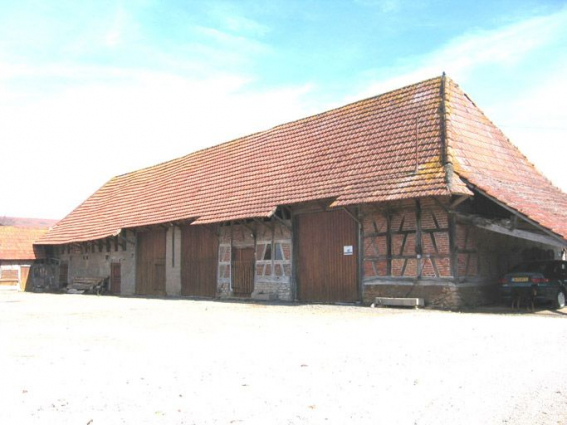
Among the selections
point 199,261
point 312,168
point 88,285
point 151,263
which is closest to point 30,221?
point 88,285

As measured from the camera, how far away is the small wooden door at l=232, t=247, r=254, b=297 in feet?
67.6

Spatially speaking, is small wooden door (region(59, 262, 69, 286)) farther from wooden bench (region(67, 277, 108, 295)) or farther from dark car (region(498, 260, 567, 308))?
dark car (region(498, 260, 567, 308))

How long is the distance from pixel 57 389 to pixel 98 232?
23072 mm

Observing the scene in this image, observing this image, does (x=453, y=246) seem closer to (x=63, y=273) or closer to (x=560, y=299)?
(x=560, y=299)

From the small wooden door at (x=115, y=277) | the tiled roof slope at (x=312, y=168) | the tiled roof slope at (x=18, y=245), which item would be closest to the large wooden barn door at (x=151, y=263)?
the tiled roof slope at (x=312, y=168)

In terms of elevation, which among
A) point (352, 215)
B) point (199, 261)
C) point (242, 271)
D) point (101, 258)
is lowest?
point (242, 271)

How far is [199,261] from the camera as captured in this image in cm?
2302

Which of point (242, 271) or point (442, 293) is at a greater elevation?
point (242, 271)

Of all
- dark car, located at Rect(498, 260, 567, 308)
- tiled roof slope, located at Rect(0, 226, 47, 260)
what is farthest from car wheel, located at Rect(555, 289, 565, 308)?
tiled roof slope, located at Rect(0, 226, 47, 260)

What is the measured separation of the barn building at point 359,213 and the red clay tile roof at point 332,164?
2.4 inches

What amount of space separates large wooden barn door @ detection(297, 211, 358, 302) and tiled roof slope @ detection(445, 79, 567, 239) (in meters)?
4.05

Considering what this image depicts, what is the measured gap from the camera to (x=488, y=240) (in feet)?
53.0

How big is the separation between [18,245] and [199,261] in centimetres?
1802

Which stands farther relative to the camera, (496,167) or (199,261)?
(199,261)
